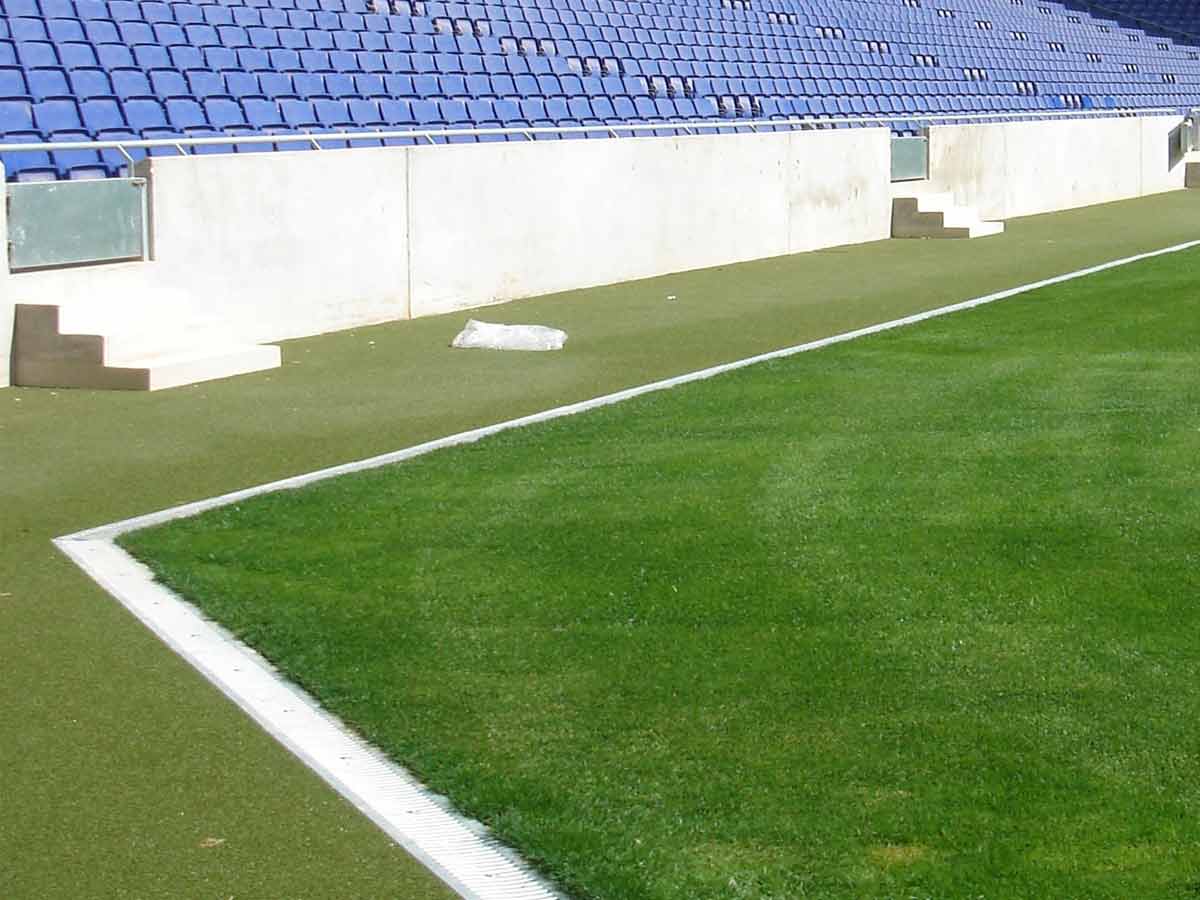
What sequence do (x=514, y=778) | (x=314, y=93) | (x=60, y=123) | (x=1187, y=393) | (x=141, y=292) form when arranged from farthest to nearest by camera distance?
(x=314, y=93), (x=60, y=123), (x=141, y=292), (x=1187, y=393), (x=514, y=778)

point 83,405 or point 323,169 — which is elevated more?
point 323,169

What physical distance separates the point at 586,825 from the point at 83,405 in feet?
23.6

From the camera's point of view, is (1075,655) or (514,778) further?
(1075,655)

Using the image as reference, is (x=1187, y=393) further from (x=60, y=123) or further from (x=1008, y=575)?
(x=60, y=123)

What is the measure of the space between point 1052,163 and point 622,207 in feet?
45.8

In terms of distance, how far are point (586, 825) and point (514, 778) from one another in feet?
1.19

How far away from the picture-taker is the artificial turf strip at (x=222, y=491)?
4.20 meters

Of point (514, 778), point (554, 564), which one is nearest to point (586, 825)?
point (514, 778)

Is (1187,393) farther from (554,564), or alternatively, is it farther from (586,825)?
(586,825)

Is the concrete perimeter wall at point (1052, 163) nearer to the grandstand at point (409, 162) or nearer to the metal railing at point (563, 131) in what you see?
the grandstand at point (409, 162)

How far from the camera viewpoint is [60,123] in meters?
13.9

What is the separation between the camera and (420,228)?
15273 mm

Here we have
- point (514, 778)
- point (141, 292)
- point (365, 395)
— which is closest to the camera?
point (514, 778)

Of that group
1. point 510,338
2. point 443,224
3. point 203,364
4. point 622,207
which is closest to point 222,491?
point 203,364
